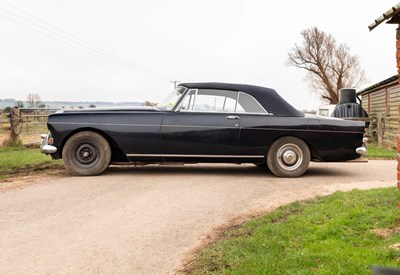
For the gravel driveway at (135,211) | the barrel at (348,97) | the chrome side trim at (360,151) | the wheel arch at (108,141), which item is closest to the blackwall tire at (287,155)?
the gravel driveway at (135,211)

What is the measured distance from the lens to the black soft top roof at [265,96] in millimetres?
7473

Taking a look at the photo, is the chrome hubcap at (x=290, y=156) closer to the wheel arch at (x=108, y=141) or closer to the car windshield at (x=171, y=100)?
the car windshield at (x=171, y=100)

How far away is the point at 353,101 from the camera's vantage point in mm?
23125

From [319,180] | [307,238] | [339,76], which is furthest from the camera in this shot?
[339,76]

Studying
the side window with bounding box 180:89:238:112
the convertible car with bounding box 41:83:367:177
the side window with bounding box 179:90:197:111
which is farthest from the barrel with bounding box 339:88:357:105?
the side window with bounding box 179:90:197:111

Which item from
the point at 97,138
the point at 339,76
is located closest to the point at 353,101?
the point at 97,138

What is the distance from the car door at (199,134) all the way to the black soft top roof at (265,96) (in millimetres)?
475

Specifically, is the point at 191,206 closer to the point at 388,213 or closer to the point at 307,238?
the point at 307,238

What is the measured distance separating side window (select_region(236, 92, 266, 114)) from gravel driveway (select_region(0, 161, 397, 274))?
1181 millimetres

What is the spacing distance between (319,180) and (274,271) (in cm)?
434

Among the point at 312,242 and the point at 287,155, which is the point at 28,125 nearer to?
the point at 287,155

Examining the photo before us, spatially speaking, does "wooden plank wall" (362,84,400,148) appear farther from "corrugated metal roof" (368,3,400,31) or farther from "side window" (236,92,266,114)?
"corrugated metal roof" (368,3,400,31)

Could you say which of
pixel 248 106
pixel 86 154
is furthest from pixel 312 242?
pixel 86 154

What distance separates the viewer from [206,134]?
7.20 meters
